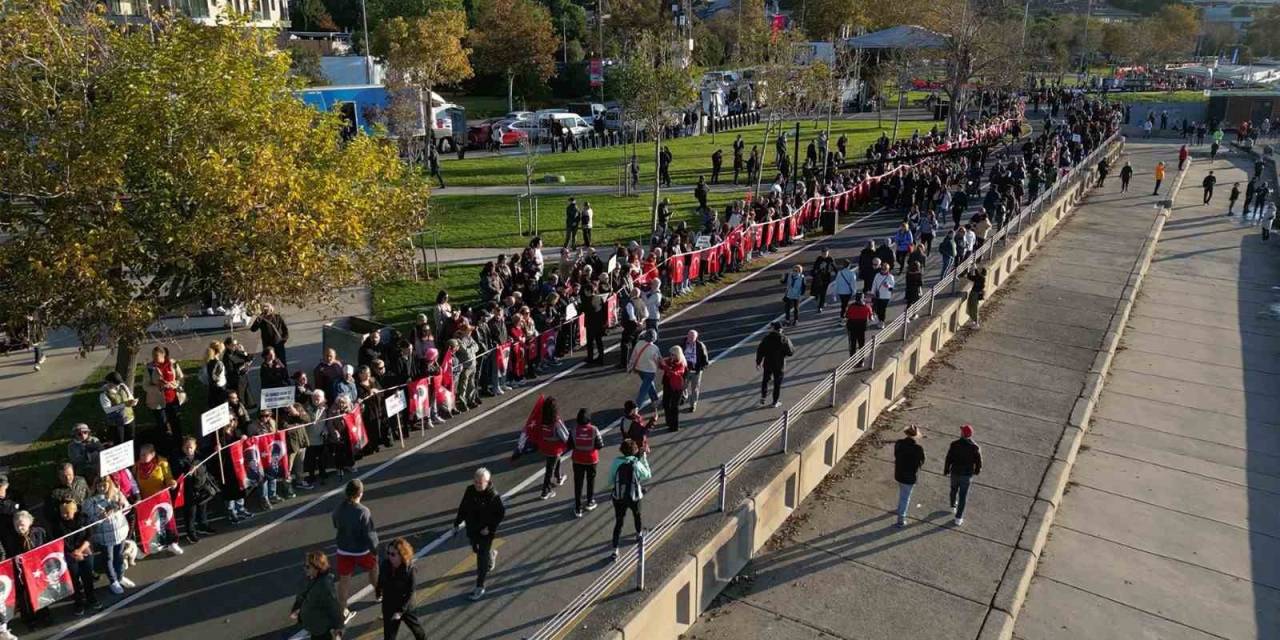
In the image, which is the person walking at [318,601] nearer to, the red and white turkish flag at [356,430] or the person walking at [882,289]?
the red and white turkish flag at [356,430]

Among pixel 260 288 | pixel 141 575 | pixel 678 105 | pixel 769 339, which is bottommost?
pixel 141 575

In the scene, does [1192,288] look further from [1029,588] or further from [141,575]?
[141,575]

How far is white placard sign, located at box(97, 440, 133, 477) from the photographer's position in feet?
32.1

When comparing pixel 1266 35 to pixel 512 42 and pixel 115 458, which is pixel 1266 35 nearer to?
pixel 512 42

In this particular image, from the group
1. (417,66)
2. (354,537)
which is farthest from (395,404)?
(417,66)

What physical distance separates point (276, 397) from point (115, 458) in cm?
230

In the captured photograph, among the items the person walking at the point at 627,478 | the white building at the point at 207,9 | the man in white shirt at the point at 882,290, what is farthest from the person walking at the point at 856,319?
the white building at the point at 207,9

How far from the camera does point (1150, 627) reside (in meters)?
9.83

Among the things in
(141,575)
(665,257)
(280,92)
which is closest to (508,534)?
(141,575)

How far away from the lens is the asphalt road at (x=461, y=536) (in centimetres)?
926

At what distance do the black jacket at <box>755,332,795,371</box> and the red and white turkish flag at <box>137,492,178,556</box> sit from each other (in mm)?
8454

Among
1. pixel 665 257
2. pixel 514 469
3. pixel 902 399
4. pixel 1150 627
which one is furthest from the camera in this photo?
pixel 665 257

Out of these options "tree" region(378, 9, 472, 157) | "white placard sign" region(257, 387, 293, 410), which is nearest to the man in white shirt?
"white placard sign" region(257, 387, 293, 410)

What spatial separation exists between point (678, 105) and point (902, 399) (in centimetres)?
1609
